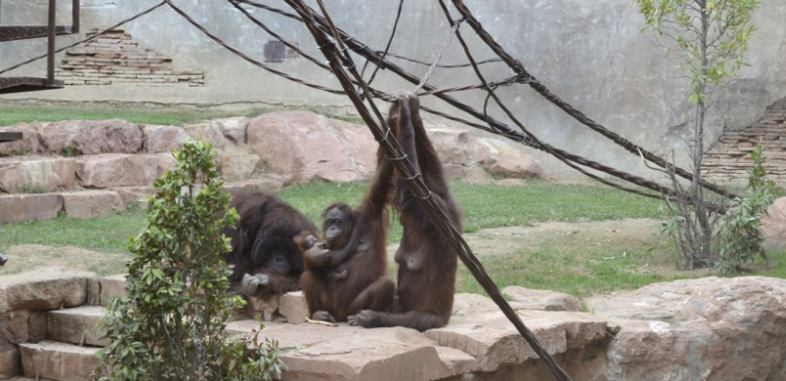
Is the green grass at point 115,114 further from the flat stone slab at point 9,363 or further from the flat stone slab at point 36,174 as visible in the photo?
the flat stone slab at point 9,363

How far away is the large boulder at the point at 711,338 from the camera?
659 cm

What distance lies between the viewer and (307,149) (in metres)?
14.9

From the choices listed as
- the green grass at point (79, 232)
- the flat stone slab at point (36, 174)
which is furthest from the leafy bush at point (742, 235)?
the flat stone slab at point (36, 174)

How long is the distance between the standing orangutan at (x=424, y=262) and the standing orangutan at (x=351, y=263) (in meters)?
0.12

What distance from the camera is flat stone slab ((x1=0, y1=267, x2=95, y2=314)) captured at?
632 cm

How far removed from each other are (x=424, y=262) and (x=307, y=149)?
9.09 meters

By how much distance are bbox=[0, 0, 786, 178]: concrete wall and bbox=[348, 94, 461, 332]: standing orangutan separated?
11.2m

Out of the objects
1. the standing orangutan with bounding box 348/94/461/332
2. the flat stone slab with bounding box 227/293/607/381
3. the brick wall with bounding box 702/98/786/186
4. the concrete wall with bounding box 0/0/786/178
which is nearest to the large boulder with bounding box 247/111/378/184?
the concrete wall with bounding box 0/0/786/178

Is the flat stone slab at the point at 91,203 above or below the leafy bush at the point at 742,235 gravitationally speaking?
below

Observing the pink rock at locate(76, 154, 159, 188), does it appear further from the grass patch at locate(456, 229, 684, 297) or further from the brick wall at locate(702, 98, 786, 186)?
the brick wall at locate(702, 98, 786, 186)

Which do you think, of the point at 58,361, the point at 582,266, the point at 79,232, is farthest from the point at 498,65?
the point at 58,361

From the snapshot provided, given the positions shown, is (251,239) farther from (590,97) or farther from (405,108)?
(590,97)

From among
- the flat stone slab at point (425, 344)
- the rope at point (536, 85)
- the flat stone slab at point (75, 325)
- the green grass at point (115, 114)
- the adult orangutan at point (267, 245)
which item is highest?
the rope at point (536, 85)

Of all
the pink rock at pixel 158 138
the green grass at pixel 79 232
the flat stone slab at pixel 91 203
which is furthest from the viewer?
the pink rock at pixel 158 138
